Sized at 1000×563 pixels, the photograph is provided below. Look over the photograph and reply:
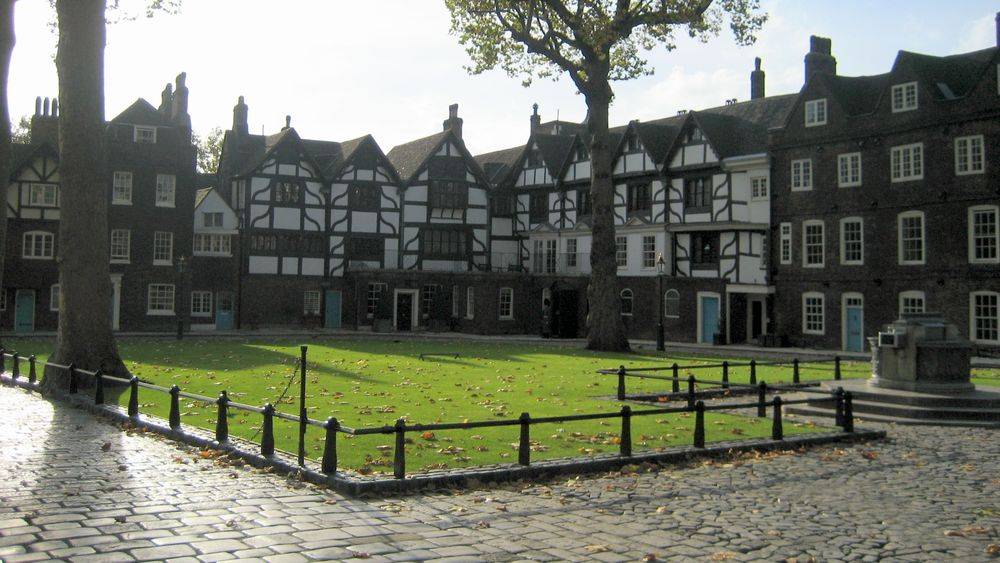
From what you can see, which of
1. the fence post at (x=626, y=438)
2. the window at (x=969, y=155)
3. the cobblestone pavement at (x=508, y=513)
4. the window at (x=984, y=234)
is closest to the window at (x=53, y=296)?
the cobblestone pavement at (x=508, y=513)

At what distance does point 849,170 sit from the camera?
38.1 meters

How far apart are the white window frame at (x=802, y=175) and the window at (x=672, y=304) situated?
7725mm

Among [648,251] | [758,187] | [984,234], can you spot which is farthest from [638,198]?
[984,234]

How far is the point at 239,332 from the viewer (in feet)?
147

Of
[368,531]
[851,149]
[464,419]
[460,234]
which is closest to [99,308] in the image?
[464,419]

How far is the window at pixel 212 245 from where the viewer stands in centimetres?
4831

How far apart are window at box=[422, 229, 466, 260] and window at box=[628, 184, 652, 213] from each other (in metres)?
11.1

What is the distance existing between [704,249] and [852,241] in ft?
25.0

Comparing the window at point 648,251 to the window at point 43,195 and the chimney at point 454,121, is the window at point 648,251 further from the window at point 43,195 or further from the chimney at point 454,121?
the window at point 43,195

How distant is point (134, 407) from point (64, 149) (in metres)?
7.50

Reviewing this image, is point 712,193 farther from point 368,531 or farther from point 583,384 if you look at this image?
point 368,531

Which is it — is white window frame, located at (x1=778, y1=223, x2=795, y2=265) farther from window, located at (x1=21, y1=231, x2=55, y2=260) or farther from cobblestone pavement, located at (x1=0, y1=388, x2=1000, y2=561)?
window, located at (x1=21, y1=231, x2=55, y2=260)

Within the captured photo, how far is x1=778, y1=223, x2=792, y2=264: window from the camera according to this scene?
40438 mm

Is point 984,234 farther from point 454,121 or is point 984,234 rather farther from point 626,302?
point 454,121
